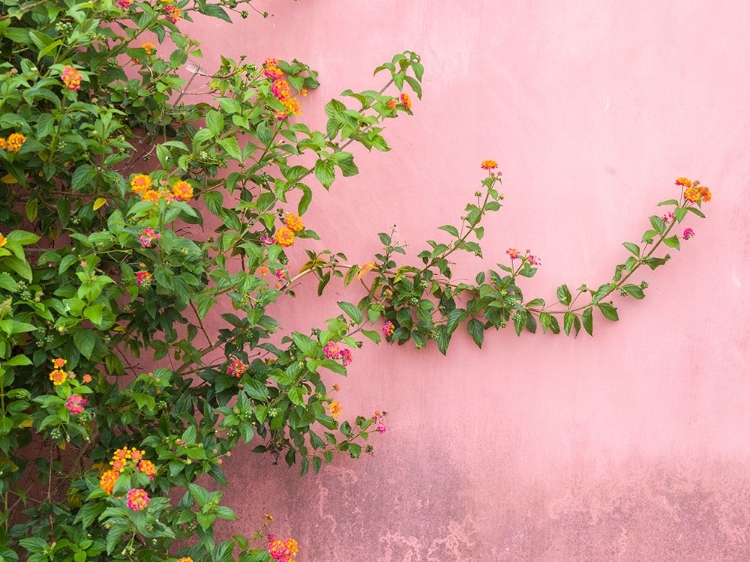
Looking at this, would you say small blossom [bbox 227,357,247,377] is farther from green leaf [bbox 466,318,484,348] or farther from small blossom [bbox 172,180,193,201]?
green leaf [bbox 466,318,484,348]

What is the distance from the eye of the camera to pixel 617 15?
270cm

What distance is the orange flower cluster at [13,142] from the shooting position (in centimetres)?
197

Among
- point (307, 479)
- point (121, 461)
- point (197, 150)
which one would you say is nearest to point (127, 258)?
point (197, 150)

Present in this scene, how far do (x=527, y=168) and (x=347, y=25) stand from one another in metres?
0.79

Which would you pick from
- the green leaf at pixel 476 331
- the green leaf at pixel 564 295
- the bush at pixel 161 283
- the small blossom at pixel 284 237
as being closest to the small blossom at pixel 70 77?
the bush at pixel 161 283

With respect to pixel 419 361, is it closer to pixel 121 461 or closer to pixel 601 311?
pixel 601 311

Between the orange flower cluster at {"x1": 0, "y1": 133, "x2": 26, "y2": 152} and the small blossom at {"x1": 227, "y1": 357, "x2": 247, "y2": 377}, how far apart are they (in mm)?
805

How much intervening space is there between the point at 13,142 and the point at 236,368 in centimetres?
83

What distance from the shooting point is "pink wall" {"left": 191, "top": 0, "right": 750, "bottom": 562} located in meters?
2.72

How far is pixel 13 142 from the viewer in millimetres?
1970

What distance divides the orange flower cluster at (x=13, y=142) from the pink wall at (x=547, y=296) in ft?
3.03

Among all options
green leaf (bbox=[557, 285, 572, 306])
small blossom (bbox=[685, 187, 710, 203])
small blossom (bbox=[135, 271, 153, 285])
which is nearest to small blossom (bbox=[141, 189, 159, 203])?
small blossom (bbox=[135, 271, 153, 285])

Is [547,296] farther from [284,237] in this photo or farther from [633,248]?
[284,237]

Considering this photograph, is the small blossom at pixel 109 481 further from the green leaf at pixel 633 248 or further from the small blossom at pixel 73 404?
the green leaf at pixel 633 248
